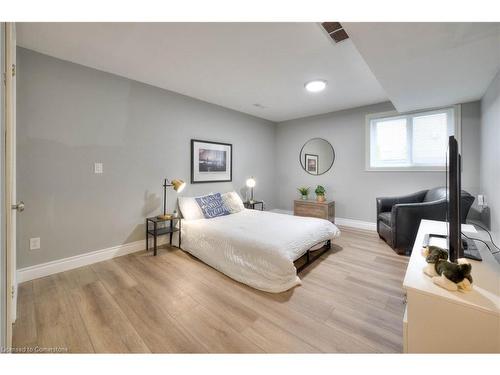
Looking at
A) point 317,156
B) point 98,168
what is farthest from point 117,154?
point 317,156

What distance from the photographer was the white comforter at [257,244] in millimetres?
2055

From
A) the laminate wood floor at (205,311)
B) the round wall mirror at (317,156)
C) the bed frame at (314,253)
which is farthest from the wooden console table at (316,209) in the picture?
the laminate wood floor at (205,311)

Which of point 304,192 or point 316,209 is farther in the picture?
point 304,192

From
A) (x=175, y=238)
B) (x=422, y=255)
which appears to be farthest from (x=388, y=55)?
(x=175, y=238)


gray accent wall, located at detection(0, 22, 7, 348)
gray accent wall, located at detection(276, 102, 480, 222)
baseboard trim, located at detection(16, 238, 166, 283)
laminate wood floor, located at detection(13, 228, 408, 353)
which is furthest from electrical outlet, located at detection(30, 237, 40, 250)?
gray accent wall, located at detection(276, 102, 480, 222)

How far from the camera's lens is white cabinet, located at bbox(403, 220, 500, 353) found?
0.90m

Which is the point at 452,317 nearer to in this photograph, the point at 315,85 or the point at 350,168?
the point at 315,85

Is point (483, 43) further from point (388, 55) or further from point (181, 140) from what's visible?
point (181, 140)

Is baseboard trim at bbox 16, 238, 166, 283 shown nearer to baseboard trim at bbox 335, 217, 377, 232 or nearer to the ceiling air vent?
the ceiling air vent

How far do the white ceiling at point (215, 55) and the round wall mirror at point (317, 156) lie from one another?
4.32ft

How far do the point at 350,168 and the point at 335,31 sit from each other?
115 inches

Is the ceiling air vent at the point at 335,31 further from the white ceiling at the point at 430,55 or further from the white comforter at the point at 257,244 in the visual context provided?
the white comforter at the point at 257,244

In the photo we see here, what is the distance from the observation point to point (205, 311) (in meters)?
1.75
